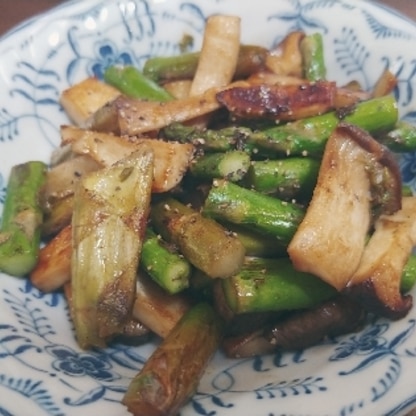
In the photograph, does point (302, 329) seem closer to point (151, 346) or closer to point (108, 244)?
point (151, 346)

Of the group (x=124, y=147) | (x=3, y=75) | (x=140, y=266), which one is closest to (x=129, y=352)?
(x=140, y=266)

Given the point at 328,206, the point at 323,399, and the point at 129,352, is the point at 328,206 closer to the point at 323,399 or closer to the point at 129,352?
the point at 323,399

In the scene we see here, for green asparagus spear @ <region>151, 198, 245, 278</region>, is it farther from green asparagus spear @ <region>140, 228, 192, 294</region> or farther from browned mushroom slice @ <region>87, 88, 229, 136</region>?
browned mushroom slice @ <region>87, 88, 229, 136</region>

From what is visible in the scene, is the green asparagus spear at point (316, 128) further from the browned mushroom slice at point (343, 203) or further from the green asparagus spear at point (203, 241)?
the green asparagus spear at point (203, 241)

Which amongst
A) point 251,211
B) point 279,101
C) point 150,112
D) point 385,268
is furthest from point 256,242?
point 150,112

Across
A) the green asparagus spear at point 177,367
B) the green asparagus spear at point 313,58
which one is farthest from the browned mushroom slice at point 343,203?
the green asparagus spear at point 313,58
